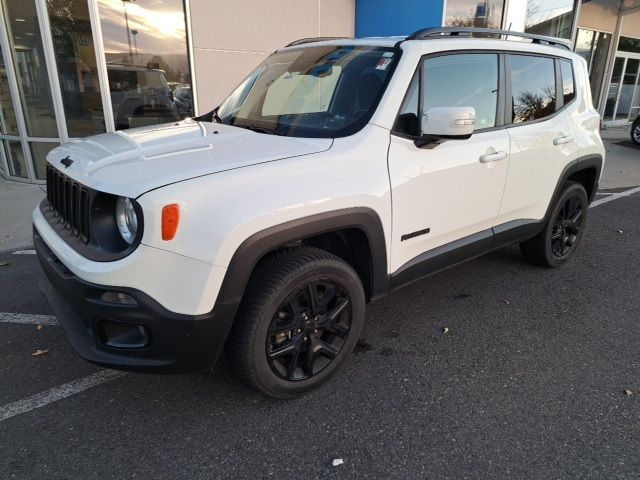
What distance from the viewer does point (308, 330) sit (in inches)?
99.6

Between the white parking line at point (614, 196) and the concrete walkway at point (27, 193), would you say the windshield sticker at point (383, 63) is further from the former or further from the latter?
the white parking line at point (614, 196)

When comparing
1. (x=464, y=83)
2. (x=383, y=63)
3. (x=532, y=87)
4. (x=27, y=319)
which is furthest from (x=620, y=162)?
(x=27, y=319)

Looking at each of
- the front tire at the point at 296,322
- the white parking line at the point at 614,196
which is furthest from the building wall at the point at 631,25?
the front tire at the point at 296,322

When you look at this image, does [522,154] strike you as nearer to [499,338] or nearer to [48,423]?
[499,338]

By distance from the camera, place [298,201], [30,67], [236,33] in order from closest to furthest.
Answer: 1. [298,201]
2. [30,67]
3. [236,33]

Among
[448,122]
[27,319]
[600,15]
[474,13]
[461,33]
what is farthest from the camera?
[600,15]

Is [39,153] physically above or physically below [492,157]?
below

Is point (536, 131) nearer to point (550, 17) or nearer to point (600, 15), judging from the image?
point (550, 17)

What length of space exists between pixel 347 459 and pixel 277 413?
48 centimetres

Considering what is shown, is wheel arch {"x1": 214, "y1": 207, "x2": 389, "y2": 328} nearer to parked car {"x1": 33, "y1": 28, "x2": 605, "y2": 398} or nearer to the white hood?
parked car {"x1": 33, "y1": 28, "x2": 605, "y2": 398}

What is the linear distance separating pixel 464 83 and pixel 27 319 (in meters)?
3.53

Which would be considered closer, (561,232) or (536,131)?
(536,131)

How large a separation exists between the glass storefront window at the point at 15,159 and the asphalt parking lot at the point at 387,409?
5.07m

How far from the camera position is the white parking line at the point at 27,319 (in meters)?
3.38
